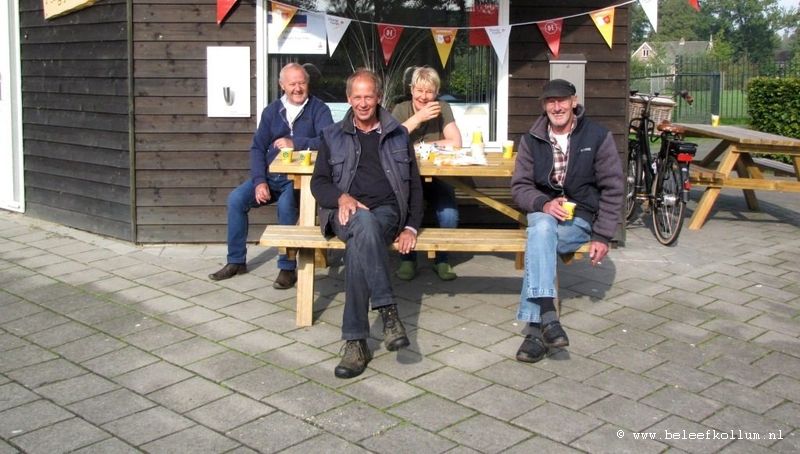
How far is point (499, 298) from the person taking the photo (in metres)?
6.20

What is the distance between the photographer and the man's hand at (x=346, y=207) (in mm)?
5117

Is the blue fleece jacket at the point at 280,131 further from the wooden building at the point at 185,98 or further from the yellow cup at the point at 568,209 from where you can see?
the yellow cup at the point at 568,209

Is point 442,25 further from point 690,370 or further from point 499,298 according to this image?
point 690,370

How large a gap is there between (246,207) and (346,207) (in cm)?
164

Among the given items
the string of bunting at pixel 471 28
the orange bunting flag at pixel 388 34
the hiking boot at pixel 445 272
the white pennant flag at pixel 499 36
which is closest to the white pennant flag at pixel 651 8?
the string of bunting at pixel 471 28

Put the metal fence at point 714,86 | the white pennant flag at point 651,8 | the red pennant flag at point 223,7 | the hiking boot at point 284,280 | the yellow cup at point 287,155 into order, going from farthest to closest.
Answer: the metal fence at point 714,86
the red pennant flag at point 223,7
the white pennant flag at point 651,8
the hiking boot at point 284,280
the yellow cup at point 287,155

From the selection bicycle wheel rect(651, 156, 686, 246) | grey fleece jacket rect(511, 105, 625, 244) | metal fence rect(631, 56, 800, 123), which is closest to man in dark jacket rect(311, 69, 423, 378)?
grey fleece jacket rect(511, 105, 625, 244)

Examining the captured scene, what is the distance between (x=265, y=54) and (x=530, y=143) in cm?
284

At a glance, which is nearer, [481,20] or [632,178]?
[481,20]

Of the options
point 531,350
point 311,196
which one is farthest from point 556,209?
point 311,196

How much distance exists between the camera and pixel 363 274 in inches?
194

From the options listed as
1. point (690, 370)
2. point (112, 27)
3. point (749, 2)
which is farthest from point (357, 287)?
point (749, 2)

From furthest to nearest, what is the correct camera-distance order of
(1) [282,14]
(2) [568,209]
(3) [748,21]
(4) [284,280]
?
1. (3) [748,21]
2. (1) [282,14]
3. (4) [284,280]
4. (2) [568,209]

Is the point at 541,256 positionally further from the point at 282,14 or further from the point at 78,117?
the point at 78,117
